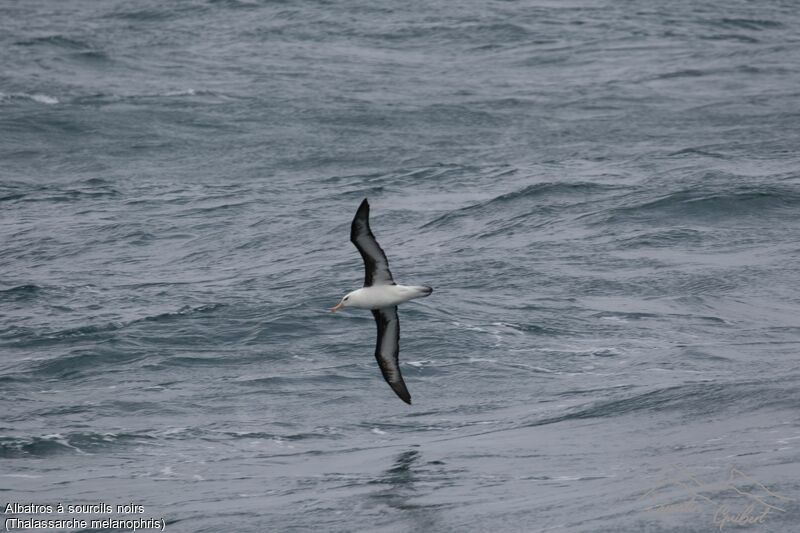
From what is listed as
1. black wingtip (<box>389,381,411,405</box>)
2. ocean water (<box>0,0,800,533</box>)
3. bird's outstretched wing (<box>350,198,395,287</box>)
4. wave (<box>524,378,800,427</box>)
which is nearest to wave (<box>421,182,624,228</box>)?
ocean water (<box>0,0,800,533</box>)

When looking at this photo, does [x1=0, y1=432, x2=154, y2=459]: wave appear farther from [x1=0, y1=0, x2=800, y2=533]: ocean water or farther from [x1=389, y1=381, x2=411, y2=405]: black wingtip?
[x1=389, y1=381, x2=411, y2=405]: black wingtip

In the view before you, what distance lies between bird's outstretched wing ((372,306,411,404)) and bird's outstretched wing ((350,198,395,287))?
2.40 feet

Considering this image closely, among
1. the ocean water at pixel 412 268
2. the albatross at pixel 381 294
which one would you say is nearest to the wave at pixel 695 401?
the ocean water at pixel 412 268

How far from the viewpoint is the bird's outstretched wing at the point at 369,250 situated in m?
14.5

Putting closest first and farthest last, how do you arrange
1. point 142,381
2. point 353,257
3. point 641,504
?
point 641,504
point 142,381
point 353,257

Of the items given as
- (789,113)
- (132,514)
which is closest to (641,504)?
(132,514)

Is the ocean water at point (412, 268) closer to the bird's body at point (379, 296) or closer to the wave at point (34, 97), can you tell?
the wave at point (34, 97)

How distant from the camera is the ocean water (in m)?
15.3

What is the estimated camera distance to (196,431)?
18.6 metres

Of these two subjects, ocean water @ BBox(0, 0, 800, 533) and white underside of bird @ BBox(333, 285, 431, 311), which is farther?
white underside of bird @ BBox(333, 285, 431, 311)

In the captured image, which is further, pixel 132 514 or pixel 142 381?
pixel 142 381

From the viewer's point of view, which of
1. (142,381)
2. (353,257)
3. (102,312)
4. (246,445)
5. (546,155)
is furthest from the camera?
(546,155)

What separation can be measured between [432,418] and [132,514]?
495 cm

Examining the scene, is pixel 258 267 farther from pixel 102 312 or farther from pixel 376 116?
pixel 376 116
